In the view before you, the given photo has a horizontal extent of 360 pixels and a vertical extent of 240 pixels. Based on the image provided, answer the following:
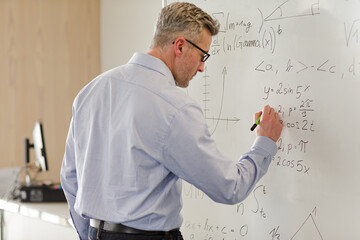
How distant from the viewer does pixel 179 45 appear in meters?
1.59

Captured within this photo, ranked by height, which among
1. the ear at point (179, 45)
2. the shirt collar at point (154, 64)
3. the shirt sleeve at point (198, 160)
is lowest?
the shirt sleeve at point (198, 160)

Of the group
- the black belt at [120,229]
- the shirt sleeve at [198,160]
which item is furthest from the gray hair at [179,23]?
the black belt at [120,229]

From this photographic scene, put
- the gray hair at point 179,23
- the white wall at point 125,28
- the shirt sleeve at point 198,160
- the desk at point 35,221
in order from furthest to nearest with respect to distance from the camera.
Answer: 1. the white wall at point 125,28
2. the desk at point 35,221
3. the gray hair at point 179,23
4. the shirt sleeve at point 198,160

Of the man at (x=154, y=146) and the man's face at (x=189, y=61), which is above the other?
the man's face at (x=189, y=61)

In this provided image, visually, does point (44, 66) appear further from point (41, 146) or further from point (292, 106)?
point (292, 106)

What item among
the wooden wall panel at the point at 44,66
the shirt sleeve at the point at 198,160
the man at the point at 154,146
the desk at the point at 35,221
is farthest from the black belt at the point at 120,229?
the wooden wall panel at the point at 44,66

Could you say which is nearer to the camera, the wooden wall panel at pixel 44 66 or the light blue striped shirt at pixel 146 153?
the light blue striped shirt at pixel 146 153

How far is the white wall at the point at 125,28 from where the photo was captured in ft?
11.3

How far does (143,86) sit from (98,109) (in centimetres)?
17

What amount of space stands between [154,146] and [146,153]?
33mm

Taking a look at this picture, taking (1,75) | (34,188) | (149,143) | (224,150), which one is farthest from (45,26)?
(149,143)

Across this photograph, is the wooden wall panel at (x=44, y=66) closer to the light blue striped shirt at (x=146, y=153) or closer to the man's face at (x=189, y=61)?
the light blue striped shirt at (x=146, y=153)

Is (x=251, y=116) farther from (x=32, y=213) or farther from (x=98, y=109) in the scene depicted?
(x=32, y=213)

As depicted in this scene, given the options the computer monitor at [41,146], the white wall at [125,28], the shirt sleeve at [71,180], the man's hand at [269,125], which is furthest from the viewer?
the white wall at [125,28]
